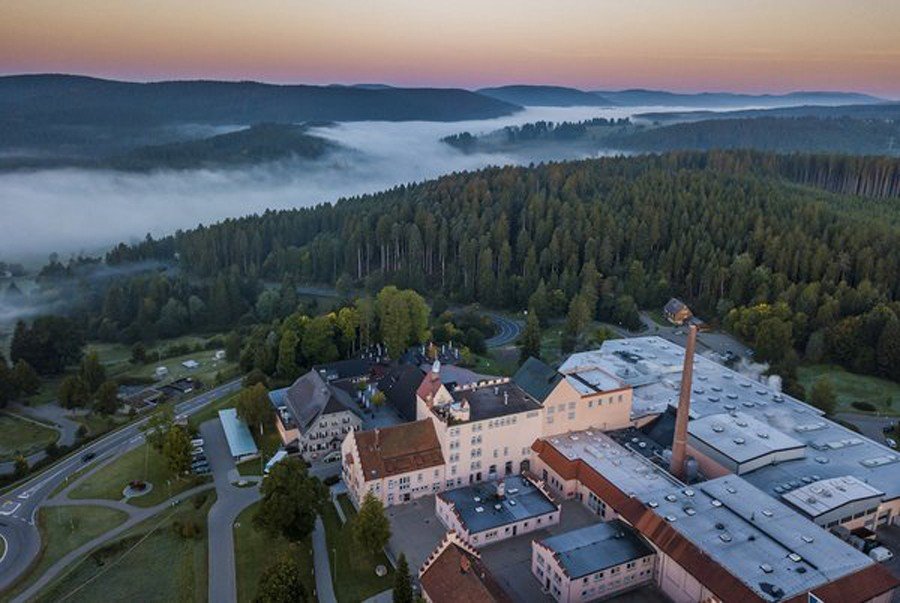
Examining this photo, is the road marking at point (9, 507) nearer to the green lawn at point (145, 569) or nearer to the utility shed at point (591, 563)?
the green lawn at point (145, 569)

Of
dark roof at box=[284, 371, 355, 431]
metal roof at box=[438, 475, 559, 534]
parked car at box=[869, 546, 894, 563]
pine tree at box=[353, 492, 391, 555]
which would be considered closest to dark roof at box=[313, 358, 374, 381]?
dark roof at box=[284, 371, 355, 431]

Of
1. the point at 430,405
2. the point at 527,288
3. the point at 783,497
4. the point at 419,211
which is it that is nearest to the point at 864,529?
the point at 783,497

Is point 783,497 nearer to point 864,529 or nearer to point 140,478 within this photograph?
point 864,529

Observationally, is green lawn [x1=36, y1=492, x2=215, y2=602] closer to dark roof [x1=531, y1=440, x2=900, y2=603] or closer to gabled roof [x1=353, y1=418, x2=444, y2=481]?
gabled roof [x1=353, y1=418, x2=444, y2=481]

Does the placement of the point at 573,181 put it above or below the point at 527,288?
above

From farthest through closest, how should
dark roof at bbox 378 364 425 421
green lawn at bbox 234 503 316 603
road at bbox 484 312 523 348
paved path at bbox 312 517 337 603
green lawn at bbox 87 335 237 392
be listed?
road at bbox 484 312 523 348 → green lawn at bbox 87 335 237 392 → dark roof at bbox 378 364 425 421 → green lawn at bbox 234 503 316 603 → paved path at bbox 312 517 337 603

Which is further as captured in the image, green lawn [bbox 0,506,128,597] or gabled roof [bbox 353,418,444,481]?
gabled roof [bbox 353,418,444,481]

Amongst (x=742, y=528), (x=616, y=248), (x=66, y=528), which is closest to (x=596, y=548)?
(x=742, y=528)
